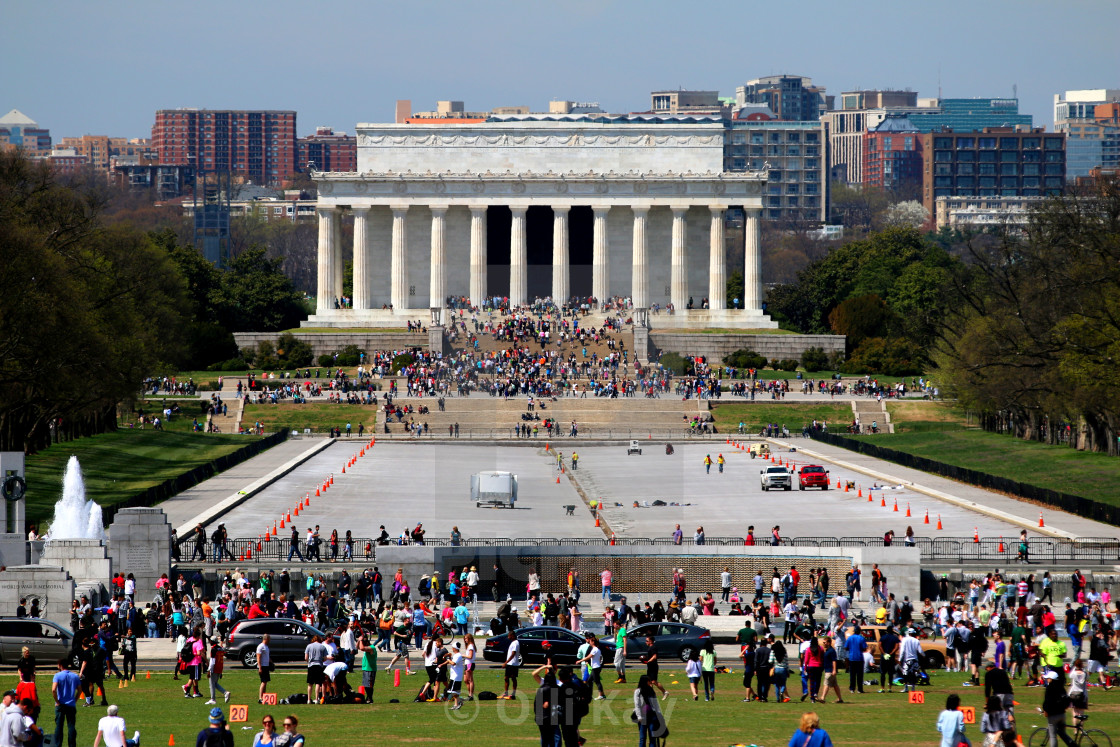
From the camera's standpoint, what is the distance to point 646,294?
134 m

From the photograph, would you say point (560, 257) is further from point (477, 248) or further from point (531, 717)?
point (531, 717)

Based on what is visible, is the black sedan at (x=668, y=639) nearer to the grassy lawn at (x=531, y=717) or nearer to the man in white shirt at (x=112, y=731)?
the grassy lawn at (x=531, y=717)

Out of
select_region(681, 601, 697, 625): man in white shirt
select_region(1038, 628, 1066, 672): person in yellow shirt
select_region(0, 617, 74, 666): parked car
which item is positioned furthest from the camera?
select_region(681, 601, 697, 625): man in white shirt

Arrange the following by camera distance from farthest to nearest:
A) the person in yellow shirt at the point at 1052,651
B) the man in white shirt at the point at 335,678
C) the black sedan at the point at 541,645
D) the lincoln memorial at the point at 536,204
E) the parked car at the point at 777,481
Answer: the lincoln memorial at the point at 536,204
the parked car at the point at 777,481
the black sedan at the point at 541,645
the man in white shirt at the point at 335,678
the person in yellow shirt at the point at 1052,651

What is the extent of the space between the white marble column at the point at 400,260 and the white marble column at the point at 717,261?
24653 millimetres

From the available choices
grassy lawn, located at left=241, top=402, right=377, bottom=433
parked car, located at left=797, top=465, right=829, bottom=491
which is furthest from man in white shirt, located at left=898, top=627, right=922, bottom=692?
grassy lawn, located at left=241, top=402, right=377, bottom=433

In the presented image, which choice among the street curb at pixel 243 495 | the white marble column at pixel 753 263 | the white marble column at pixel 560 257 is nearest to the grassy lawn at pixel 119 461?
the street curb at pixel 243 495

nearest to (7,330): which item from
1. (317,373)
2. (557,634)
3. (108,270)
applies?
(108,270)

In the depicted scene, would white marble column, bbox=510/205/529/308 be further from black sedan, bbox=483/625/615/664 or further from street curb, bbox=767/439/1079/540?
black sedan, bbox=483/625/615/664

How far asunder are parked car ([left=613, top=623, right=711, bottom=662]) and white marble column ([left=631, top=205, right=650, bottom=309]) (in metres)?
97.2

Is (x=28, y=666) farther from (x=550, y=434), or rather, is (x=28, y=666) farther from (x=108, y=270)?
(x=550, y=434)

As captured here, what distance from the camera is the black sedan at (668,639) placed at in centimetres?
3675

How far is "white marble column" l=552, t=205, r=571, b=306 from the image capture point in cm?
13400

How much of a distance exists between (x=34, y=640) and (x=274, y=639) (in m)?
5.02
